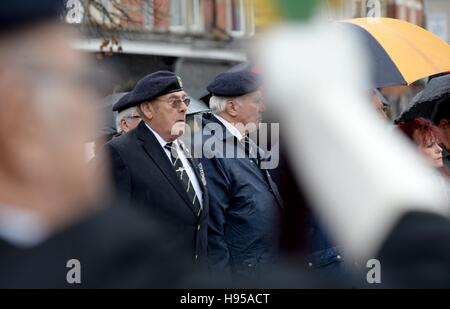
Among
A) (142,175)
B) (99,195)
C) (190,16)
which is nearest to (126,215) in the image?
(99,195)

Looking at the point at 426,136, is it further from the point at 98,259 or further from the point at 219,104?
the point at 98,259

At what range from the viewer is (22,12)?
1524mm

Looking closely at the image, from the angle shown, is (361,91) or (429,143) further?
(429,143)

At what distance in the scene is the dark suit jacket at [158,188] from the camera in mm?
5121

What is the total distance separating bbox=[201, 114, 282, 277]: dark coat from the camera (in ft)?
18.2

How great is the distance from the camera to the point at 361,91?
1474mm

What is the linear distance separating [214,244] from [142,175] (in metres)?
0.63

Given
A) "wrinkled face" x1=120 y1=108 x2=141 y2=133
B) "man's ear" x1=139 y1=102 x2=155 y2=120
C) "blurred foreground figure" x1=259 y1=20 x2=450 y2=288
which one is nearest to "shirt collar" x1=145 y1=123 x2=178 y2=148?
"man's ear" x1=139 y1=102 x2=155 y2=120

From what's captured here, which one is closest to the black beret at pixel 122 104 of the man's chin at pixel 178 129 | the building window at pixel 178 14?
the man's chin at pixel 178 129

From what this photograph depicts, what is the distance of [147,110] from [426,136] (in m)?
1.46

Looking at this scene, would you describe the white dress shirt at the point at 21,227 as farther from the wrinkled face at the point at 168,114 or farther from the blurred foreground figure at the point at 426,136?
the wrinkled face at the point at 168,114

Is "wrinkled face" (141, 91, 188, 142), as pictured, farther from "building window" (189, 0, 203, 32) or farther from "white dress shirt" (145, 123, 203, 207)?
"building window" (189, 0, 203, 32)

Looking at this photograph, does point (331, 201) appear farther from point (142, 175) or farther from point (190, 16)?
A: point (190, 16)

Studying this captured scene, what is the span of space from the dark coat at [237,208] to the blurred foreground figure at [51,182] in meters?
3.97
